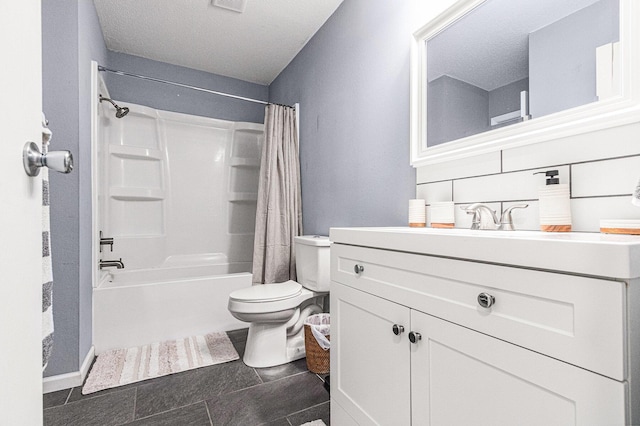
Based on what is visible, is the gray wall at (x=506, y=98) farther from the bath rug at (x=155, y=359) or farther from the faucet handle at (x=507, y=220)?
the bath rug at (x=155, y=359)

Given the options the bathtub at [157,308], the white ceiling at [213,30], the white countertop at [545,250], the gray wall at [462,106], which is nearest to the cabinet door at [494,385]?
the white countertop at [545,250]

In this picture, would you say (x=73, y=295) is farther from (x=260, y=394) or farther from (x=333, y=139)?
(x=333, y=139)

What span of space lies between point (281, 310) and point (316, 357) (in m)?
0.33

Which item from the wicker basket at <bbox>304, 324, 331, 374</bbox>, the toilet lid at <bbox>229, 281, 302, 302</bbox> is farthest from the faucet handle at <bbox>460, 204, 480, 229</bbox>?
the toilet lid at <bbox>229, 281, 302, 302</bbox>

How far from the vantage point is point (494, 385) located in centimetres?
66

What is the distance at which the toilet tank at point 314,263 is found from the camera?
1920mm

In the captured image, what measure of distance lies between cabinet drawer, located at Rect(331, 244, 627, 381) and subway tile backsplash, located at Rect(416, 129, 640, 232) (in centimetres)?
46

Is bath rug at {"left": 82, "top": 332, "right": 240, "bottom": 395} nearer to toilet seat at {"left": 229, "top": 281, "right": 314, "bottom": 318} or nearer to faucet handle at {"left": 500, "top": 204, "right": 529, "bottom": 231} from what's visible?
toilet seat at {"left": 229, "top": 281, "right": 314, "bottom": 318}

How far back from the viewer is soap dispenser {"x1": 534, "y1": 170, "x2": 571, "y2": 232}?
0.90 m

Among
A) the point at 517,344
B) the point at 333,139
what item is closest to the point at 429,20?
the point at 333,139

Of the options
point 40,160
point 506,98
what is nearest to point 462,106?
point 506,98

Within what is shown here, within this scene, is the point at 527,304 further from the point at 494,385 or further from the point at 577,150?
the point at 577,150

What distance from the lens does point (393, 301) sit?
941 millimetres

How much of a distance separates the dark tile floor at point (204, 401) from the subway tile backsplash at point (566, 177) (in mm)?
1130
